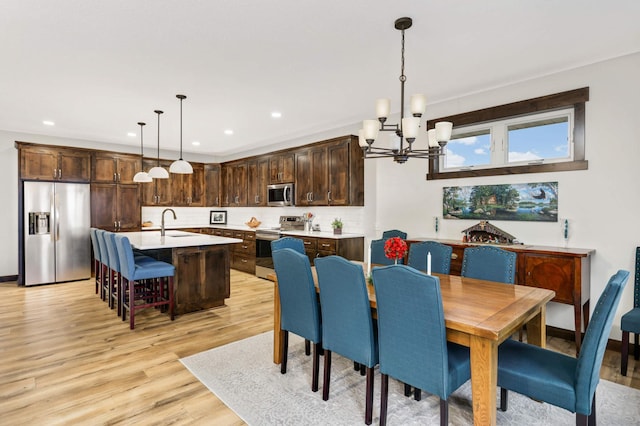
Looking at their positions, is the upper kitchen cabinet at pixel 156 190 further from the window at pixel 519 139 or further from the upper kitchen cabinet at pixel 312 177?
the window at pixel 519 139

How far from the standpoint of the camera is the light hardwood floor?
2.29m

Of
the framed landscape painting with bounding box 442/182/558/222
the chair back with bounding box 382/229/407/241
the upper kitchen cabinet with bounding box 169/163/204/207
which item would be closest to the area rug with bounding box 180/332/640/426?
the framed landscape painting with bounding box 442/182/558/222

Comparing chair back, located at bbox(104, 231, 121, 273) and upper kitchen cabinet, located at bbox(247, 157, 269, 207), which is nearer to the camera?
chair back, located at bbox(104, 231, 121, 273)

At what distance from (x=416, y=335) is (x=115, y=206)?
6.70m

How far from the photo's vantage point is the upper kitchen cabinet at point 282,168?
21.2 ft

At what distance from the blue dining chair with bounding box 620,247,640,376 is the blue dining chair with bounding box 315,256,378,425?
2068 mm

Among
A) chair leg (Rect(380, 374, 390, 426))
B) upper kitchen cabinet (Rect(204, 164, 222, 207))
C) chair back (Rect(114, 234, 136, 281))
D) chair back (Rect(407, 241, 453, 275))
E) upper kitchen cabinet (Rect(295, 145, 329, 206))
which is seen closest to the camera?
chair leg (Rect(380, 374, 390, 426))

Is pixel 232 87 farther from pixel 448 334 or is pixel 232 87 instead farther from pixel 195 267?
pixel 448 334

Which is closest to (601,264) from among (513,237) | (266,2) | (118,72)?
(513,237)

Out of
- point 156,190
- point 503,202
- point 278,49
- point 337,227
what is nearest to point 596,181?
point 503,202

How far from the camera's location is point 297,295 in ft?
8.51

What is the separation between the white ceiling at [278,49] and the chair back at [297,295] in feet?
5.74

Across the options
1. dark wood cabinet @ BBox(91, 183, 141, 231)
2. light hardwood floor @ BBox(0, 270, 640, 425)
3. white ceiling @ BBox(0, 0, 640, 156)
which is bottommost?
light hardwood floor @ BBox(0, 270, 640, 425)

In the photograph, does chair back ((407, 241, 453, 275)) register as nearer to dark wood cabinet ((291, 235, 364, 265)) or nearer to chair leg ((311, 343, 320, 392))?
chair leg ((311, 343, 320, 392))
